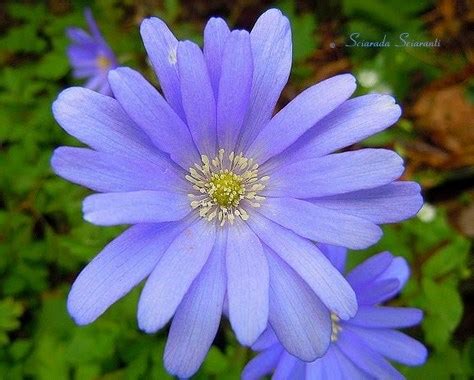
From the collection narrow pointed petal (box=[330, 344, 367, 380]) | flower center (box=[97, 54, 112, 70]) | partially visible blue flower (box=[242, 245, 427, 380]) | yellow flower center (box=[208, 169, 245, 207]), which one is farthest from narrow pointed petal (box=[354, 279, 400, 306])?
flower center (box=[97, 54, 112, 70])

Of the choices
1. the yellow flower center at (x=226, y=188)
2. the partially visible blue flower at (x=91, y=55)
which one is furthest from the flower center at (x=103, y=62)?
the yellow flower center at (x=226, y=188)

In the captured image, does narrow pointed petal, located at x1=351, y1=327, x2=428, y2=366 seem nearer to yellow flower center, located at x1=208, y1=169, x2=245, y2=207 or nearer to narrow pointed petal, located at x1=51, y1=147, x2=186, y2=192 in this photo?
yellow flower center, located at x1=208, y1=169, x2=245, y2=207

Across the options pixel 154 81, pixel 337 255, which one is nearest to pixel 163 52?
pixel 337 255

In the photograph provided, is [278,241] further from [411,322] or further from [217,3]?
[217,3]

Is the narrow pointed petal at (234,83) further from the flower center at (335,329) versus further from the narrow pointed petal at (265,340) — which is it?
the flower center at (335,329)

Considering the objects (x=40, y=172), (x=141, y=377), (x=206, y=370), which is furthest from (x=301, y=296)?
(x=40, y=172)

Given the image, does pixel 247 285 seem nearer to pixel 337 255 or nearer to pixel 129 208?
pixel 129 208
